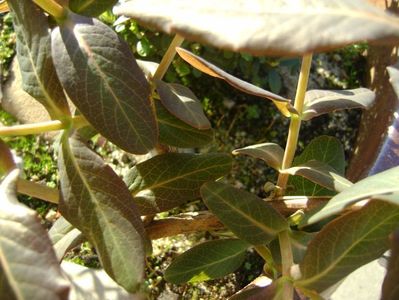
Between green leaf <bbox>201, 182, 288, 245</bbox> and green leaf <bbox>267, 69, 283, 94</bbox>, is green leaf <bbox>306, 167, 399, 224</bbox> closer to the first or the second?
green leaf <bbox>201, 182, 288, 245</bbox>

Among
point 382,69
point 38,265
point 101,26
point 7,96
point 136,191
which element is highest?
point 101,26

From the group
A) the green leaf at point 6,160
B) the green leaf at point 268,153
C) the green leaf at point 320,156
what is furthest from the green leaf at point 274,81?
the green leaf at point 6,160

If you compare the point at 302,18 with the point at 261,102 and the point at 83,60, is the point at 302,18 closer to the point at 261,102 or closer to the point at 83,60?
the point at 83,60

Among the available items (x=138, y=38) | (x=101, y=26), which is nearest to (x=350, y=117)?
(x=138, y=38)

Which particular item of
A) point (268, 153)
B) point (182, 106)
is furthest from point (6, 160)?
point (268, 153)

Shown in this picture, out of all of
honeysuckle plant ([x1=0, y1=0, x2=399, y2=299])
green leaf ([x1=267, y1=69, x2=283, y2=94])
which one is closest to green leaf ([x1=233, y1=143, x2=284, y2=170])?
honeysuckle plant ([x1=0, y1=0, x2=399, y2=299])

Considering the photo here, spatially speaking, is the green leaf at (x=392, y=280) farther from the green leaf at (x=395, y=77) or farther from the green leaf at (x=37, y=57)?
the green leaf at (x=37, y=57)

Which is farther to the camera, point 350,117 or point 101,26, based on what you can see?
point 350,117
